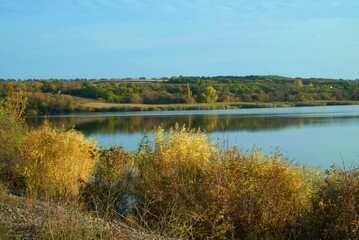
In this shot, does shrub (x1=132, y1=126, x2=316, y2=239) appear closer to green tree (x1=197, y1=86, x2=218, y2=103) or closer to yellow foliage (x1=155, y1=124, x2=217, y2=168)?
yellow foliage (x1=155, y1=124, x2=217, y2=168)

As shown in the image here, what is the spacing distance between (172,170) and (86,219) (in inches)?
142

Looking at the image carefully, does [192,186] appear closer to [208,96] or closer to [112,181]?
[112,181]

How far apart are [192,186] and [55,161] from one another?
4.03 meters

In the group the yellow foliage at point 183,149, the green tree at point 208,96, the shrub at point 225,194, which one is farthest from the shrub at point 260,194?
the green tree at point 208,96

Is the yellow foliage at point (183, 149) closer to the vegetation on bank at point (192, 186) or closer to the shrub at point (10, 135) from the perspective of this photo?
the vegetation on bank at point (192, 186)

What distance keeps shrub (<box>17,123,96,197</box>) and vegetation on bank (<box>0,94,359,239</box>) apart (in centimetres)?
2

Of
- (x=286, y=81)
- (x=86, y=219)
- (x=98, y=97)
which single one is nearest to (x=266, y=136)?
(x=86, y=219)

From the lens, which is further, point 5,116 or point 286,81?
point 286,81

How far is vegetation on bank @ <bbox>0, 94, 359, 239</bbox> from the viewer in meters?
8.29

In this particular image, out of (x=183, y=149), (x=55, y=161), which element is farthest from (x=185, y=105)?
(x=183, y=149)

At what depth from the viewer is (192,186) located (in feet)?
31.1

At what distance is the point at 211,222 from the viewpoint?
27.5ft

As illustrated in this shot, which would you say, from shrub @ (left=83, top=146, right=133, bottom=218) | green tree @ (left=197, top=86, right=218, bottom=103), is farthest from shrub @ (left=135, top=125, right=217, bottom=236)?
green tree @ (left=197, top=86, right=218, bottom=103)

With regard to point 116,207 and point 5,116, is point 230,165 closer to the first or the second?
point 116,207
